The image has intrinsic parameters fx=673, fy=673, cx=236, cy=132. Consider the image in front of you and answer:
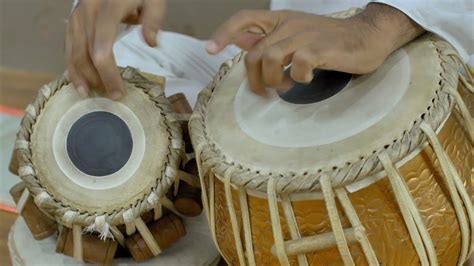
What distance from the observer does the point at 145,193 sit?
1.02 m

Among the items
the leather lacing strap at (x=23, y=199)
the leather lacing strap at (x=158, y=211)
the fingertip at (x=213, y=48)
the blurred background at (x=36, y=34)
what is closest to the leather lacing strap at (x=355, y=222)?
the fingertip at (x=213, y=48)

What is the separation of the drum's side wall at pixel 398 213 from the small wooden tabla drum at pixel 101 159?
21cm

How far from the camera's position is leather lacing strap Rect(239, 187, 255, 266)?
88 cm

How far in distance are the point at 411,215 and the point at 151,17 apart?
45 cm

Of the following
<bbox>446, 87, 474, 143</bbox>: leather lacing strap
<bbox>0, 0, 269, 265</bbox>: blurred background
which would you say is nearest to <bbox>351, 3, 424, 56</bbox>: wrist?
<bbox>446, 87, 474, 143</bbox>: leather lacing strap

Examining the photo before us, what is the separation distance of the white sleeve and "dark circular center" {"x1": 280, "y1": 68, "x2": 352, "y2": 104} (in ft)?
0.41

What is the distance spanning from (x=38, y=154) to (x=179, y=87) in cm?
34

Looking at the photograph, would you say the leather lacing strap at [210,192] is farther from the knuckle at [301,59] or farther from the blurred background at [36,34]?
the blurred background at [36,34]

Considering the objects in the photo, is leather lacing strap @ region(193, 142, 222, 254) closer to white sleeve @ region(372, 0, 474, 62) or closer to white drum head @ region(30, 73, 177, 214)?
white drum head @ region(30, 73, 177, 214)

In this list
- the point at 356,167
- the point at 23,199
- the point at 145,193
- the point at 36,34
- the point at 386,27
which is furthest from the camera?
the point at 36,34

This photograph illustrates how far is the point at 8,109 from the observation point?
6.40 feet

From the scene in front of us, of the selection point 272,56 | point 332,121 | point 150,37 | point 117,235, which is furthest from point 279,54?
point 117,235

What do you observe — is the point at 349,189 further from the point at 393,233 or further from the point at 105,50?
the point at 105,50

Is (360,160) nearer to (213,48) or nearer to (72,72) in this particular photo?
(213,48)
